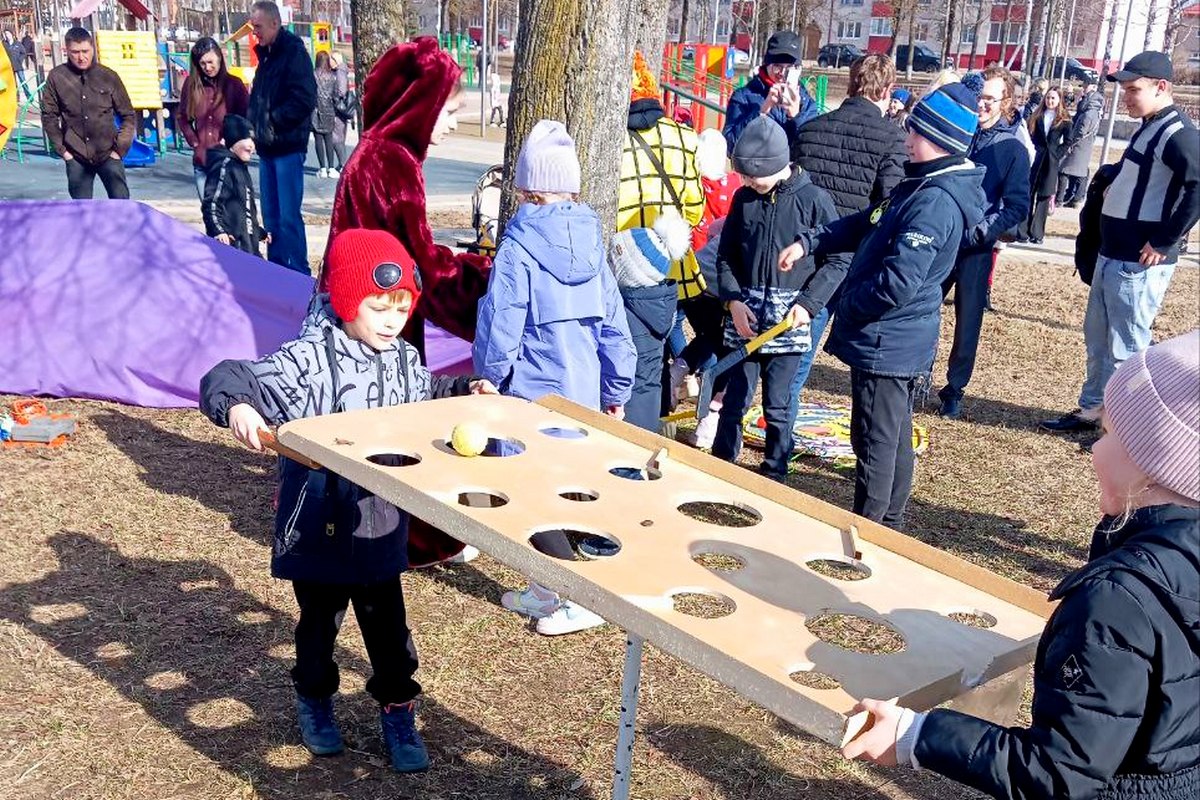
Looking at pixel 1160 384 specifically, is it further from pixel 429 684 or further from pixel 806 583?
pixel 429 684

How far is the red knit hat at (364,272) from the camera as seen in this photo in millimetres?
2902

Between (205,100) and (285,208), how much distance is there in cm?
200

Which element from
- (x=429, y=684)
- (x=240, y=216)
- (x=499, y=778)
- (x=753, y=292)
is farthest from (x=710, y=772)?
(x=240, y=216)

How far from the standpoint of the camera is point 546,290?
3.91 m

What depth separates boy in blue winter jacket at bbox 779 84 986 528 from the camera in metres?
4.07

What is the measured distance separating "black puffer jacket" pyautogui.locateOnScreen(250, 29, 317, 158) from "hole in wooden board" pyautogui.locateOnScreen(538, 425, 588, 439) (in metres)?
6.17

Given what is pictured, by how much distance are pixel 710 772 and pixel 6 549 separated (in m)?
2.97

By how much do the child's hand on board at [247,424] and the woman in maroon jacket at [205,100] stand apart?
7.67 metres

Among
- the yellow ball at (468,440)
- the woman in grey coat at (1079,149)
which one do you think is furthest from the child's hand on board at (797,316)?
the woman in grey coat at (1079,149)

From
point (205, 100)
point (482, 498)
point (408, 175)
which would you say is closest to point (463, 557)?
point (408, 175)

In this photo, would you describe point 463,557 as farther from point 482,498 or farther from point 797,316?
point 482,498

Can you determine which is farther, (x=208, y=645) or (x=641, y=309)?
(x=641, y=309)

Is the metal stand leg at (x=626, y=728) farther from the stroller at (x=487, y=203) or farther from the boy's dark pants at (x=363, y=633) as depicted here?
the stroller at (x=487, y=203)

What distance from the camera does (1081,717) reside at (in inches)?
64.2
